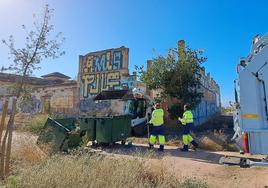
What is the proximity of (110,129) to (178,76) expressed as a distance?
632cm

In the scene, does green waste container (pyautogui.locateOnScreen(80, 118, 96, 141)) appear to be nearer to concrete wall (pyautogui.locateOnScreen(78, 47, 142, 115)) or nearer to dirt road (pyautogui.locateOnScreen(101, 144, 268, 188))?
dirt road (pyautogui.locateOnScreen(101, 144, 268, 188))

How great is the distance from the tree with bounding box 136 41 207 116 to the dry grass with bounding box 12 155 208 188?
34.4 ft

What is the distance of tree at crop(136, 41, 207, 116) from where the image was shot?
15.2m

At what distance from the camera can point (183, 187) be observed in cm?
470

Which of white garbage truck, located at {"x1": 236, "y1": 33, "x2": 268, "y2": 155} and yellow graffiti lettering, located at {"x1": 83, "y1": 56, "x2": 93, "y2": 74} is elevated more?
yellow graffiti lettering, located at {"x1": 83, "y1": 56, "x2": 93, "y2": 74}

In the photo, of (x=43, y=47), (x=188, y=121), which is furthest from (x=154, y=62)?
(x=43, y=47)

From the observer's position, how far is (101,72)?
85.4 feet

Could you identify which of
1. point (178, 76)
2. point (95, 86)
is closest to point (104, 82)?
point (95, 86)

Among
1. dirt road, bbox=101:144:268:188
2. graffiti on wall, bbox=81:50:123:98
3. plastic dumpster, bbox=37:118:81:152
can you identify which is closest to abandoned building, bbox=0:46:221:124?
graffiti on wall, bbox=81:50:123:98

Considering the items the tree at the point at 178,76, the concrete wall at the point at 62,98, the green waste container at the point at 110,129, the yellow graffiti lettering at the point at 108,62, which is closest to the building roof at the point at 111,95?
the tree at the point at 178,76

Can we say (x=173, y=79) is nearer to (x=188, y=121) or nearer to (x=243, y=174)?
(x=188, y=121)

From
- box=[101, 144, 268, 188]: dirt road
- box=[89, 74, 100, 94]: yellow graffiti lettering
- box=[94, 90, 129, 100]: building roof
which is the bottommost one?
box=[101, 144, 268, 188]: dirt road

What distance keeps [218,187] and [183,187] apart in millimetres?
952

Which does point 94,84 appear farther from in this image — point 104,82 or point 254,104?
point 254,104
